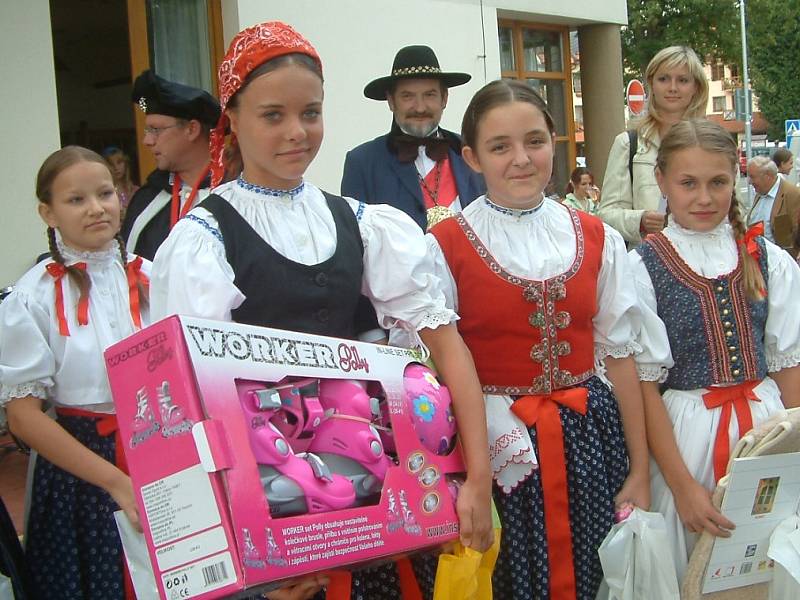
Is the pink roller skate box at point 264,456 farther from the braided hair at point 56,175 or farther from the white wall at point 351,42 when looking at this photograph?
the white wall at point 351,42

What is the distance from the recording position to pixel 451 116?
777 centimetres

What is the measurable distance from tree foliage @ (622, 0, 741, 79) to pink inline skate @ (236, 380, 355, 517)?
1797cm

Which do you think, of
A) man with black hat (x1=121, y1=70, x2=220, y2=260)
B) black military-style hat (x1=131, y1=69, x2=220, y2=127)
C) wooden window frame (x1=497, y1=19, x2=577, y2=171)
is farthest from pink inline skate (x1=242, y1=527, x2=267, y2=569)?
wooden window frame (x1=497, y1=19, x2=577, y2=171)

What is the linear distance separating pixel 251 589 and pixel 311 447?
29 cm

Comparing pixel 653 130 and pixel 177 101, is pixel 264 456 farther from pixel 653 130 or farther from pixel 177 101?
pixel 653 130

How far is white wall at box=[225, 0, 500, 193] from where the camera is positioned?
6.54m

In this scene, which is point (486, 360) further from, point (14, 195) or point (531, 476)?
point (14, 195)

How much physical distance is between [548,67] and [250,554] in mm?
8818

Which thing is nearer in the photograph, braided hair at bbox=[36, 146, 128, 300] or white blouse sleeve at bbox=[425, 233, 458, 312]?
white blouse sleeve at bbox=[425, 233, 458, 312]

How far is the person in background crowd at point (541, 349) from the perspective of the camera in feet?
6.68

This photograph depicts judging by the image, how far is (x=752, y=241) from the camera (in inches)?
95.4

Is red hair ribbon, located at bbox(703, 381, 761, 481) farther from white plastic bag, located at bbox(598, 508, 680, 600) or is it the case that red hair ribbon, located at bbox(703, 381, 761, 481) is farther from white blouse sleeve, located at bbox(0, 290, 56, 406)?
white blouse sleeve, located at bbox(0, 290, 56, 406)

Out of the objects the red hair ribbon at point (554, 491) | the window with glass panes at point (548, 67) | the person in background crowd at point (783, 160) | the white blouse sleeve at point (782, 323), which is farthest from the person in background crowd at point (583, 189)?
the red hair ribbon at point (554, 491)

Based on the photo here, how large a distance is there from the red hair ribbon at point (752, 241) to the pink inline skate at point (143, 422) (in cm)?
170
